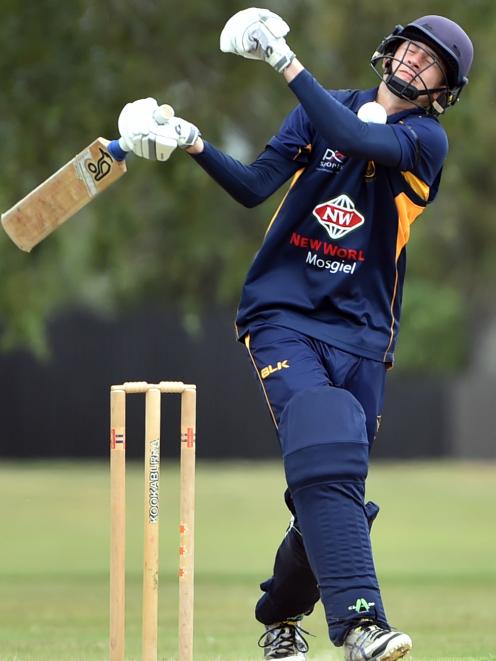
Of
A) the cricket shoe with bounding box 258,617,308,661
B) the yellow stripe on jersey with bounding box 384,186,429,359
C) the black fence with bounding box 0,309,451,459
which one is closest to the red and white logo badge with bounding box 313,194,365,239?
the yellow stripe on jersey with bounding box 384,186,429,359

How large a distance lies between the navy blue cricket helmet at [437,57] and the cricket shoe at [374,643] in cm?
145

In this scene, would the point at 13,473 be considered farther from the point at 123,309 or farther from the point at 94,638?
the point at 94,638

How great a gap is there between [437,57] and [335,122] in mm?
466

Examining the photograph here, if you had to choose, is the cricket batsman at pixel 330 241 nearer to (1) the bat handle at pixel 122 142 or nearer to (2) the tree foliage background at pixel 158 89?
(1) the bat handle at pixel 122 142

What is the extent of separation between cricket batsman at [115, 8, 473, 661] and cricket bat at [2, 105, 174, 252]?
0.19 metres

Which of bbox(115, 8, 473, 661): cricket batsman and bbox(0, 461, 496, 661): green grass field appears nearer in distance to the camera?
bbox(115, 8, 473, 661): cricket batsman

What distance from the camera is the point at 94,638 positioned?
19.2ft

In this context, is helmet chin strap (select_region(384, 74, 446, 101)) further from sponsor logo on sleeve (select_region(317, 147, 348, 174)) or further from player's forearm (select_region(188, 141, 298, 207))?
player's forearm (select_region(188, 141, 298, 207))

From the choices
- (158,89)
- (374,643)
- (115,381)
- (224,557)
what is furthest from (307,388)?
(115,381)

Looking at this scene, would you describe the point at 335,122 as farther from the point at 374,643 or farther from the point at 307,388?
the point at 374,643

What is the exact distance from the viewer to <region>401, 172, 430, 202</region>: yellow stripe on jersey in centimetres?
407

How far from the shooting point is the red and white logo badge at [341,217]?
4098 mm

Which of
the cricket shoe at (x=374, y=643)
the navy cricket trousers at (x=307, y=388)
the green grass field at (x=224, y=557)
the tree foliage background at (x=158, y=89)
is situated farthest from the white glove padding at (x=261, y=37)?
the tree foliage background at (x=158, y=89)

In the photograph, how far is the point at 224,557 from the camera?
10.5 m
